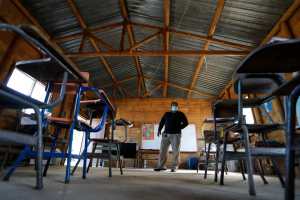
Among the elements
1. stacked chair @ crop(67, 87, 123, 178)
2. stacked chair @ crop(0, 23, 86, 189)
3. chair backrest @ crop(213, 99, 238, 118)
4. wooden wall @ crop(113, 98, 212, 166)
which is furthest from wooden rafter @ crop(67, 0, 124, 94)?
chair backrest @ crop(213, 99, 238, 118)

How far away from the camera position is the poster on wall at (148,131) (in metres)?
10.1

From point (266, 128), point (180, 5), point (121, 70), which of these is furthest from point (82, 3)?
point (266, 128)

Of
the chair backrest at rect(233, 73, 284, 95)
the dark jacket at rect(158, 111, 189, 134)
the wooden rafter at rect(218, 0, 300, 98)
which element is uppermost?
the wooden rafter at rect(218, 0, 300, 98)

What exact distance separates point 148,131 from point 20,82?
597cm

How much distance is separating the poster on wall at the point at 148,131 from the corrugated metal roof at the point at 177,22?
3135mm

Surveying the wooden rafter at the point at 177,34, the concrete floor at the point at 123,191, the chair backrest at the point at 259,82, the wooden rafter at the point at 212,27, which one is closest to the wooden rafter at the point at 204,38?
the wooden rafter at the point at 177,34

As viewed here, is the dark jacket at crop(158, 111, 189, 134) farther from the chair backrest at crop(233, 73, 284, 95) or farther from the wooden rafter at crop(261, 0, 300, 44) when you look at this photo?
the chair backrest at crop(233, 73, 284, 95)

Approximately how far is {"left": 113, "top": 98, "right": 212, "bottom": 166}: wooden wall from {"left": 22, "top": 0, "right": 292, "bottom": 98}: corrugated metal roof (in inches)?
87.1

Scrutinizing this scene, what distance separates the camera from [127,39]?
7289 mm

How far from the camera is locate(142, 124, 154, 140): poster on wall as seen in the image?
10.1 metres

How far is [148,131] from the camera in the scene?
10.2m

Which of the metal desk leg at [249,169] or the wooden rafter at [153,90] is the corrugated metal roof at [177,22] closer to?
the wooden rafter at [153,90]

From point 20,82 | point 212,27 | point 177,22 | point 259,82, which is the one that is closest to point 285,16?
point 212,27

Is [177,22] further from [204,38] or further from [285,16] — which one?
[285,16]
